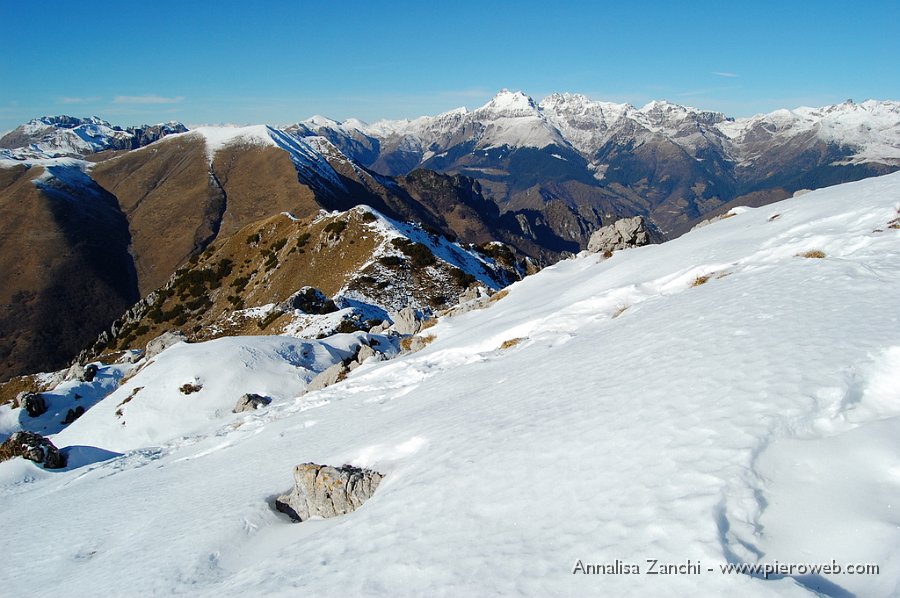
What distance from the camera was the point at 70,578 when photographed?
12.6 metres

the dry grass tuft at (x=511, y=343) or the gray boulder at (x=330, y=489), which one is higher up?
the dry grass tuft at (x=511, y=343)

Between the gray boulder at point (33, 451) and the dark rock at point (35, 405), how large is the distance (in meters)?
28.0

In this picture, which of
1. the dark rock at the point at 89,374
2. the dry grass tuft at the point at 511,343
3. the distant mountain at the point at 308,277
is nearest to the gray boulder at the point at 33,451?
the dry grass tuft at the point at 511,343

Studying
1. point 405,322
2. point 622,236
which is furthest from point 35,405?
point 622,236

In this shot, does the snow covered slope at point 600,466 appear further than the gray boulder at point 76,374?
No

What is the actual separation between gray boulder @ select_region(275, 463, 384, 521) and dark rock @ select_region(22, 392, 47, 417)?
181 feet

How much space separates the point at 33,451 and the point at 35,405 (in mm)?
31366

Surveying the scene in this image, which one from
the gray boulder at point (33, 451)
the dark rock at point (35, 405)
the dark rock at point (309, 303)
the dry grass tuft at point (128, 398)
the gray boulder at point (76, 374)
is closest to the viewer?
the gray boulder at point (33, 451)

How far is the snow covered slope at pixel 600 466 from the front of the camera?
21.3 ft

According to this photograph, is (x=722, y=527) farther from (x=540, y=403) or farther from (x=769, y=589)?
(x=540, y=403)

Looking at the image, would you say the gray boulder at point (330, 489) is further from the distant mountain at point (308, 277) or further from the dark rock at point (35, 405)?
the dark rock at point (35, 405)

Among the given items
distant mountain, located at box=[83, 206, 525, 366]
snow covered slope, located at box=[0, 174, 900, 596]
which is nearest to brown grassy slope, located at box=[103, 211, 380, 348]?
distant mountain, located at box=[83, 206, 525, 366]

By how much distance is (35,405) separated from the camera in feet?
170

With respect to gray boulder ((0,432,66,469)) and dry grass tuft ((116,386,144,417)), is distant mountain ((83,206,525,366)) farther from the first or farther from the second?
gray boulder ((0,432,66,469))
